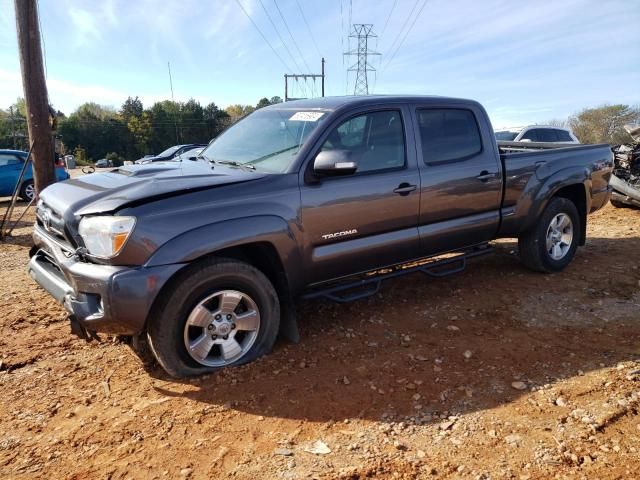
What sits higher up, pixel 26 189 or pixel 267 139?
pixel 267 139

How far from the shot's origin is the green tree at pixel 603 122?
2544 centimetres

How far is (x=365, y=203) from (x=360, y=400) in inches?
59.0

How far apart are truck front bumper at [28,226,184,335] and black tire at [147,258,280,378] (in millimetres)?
103

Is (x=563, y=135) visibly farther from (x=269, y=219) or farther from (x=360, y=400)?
(x=360, y=400)

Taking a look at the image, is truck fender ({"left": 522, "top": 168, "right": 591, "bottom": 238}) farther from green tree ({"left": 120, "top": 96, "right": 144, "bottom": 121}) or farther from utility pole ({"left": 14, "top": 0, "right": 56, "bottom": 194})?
green tree ({"left": 120, "top": 96, "right": 144, "bottom": 121})

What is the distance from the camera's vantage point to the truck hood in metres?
2.97

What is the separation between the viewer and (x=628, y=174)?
9242mm

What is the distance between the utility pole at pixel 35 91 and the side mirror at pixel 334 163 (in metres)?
6.19

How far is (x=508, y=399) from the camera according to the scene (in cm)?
298

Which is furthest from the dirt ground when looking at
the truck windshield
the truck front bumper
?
the truck windshield

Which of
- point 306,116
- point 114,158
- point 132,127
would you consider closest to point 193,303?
point 306,116

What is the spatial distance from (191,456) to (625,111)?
31.0 metres

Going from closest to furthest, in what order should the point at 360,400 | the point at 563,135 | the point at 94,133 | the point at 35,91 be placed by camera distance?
the point at 360,400
the point at 35,91
the point at 563,135
the point at 94,133

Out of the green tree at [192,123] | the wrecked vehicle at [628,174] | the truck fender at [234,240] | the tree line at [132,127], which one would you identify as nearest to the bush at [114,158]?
the tree line at [132,127]
